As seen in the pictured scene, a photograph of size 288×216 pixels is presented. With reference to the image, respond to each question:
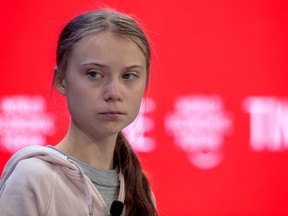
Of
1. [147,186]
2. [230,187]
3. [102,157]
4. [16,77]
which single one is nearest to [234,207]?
[230,187]

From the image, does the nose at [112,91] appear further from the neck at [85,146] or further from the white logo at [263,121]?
the white logo at [263,121]

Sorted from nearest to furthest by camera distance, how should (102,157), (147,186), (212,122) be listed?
(102,157) → (147,186) → (212,122)

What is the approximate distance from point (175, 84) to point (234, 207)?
532 mm

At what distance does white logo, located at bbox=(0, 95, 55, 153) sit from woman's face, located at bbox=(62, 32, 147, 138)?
129cm

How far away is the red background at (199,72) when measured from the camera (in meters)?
2.30

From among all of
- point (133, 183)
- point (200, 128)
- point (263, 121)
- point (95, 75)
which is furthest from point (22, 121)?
point (95, 75)

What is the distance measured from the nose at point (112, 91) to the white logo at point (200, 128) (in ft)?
4.38

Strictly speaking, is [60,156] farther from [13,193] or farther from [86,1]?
[86,1]

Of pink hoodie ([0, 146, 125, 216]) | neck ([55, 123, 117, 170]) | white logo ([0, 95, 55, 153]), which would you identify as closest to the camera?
pink hoodie ([0, 146, 125, 216])

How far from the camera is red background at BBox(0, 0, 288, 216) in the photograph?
2299 mm

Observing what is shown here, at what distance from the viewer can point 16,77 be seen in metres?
2.29

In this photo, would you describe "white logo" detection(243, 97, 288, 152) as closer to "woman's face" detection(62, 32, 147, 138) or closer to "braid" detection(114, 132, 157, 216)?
"braid" detection(114, 132, 157, 216)

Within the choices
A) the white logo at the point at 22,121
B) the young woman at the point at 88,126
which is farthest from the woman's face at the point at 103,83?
the white logo at the point at 22,121

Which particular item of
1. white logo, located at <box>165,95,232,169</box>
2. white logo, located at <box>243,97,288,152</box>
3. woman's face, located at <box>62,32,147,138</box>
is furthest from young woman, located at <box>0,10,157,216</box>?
white logo, located at <box>243,97,288,152</box>
